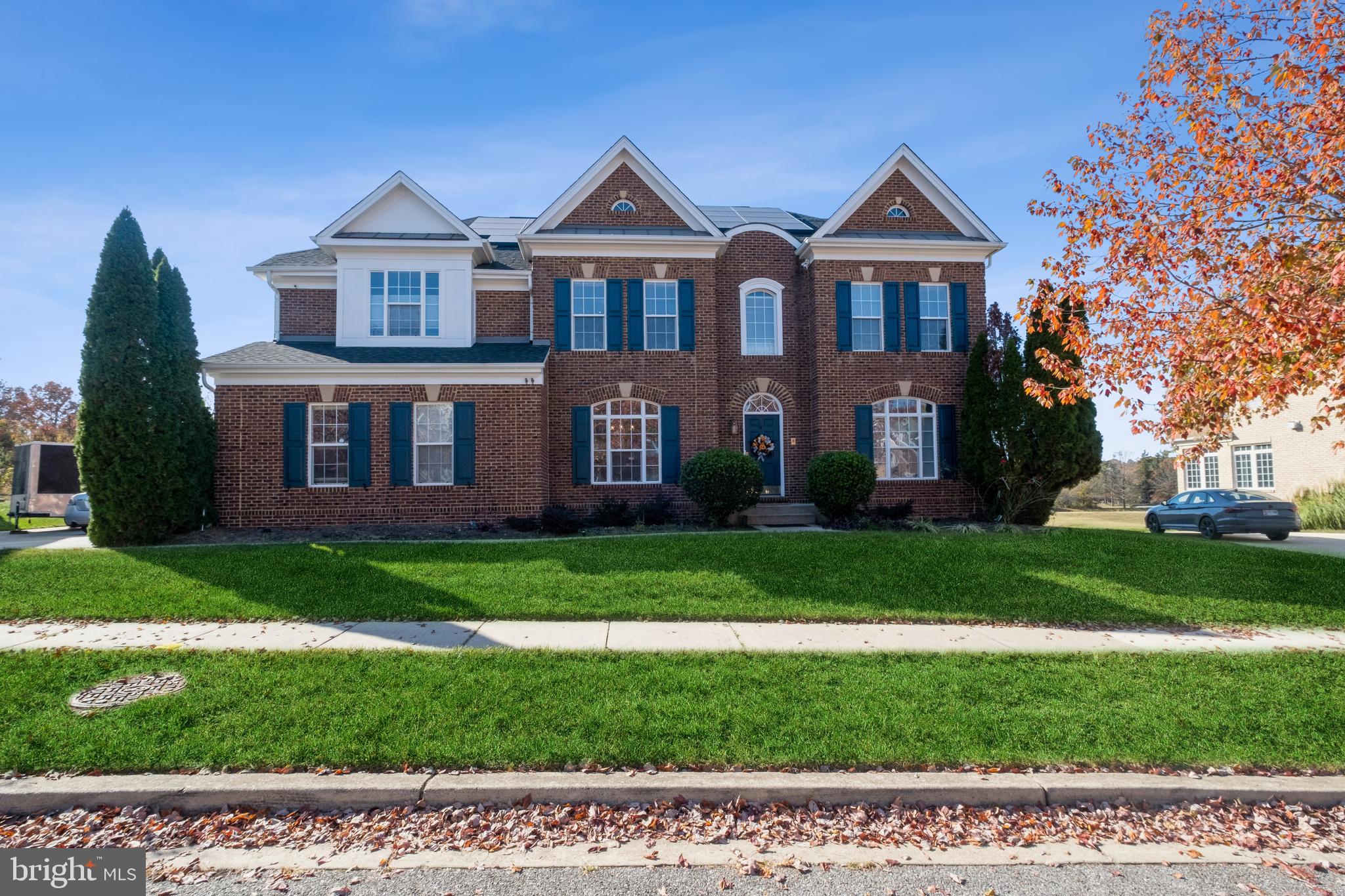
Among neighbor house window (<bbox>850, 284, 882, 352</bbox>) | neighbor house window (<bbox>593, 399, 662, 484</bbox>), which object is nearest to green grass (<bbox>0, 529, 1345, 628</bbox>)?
neighbor house window (<bbox>593, 399, 662, 484</bbox>)

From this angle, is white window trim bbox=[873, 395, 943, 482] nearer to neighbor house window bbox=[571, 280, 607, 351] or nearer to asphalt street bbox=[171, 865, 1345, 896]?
neighbor house window bbox=[571, 280, 607, 351]

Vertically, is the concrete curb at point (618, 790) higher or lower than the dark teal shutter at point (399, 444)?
lower

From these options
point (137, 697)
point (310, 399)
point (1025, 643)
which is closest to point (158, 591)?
point (137, 697)

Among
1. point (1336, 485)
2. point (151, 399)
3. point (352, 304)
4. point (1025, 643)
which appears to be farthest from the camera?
point (1336, 485)

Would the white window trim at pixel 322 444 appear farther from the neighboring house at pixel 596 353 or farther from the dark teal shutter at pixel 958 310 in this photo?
the dark teal shutter at pixel 958 310

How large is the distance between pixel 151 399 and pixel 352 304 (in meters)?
4.55

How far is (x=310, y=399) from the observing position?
1546 centimetres

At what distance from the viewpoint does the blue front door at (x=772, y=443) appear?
1770 cm

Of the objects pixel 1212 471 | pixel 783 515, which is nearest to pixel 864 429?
pixel 783 515

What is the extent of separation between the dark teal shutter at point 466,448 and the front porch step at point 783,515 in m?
5.92

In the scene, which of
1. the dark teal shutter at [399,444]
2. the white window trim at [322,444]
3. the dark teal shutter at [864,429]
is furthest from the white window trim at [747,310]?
the white window trim at [322,444]

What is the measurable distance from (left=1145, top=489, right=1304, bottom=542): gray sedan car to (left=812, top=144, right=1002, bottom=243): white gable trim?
864 centimetres

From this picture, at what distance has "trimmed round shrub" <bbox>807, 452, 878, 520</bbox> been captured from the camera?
15.3m

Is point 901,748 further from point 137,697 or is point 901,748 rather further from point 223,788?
point 137,697
